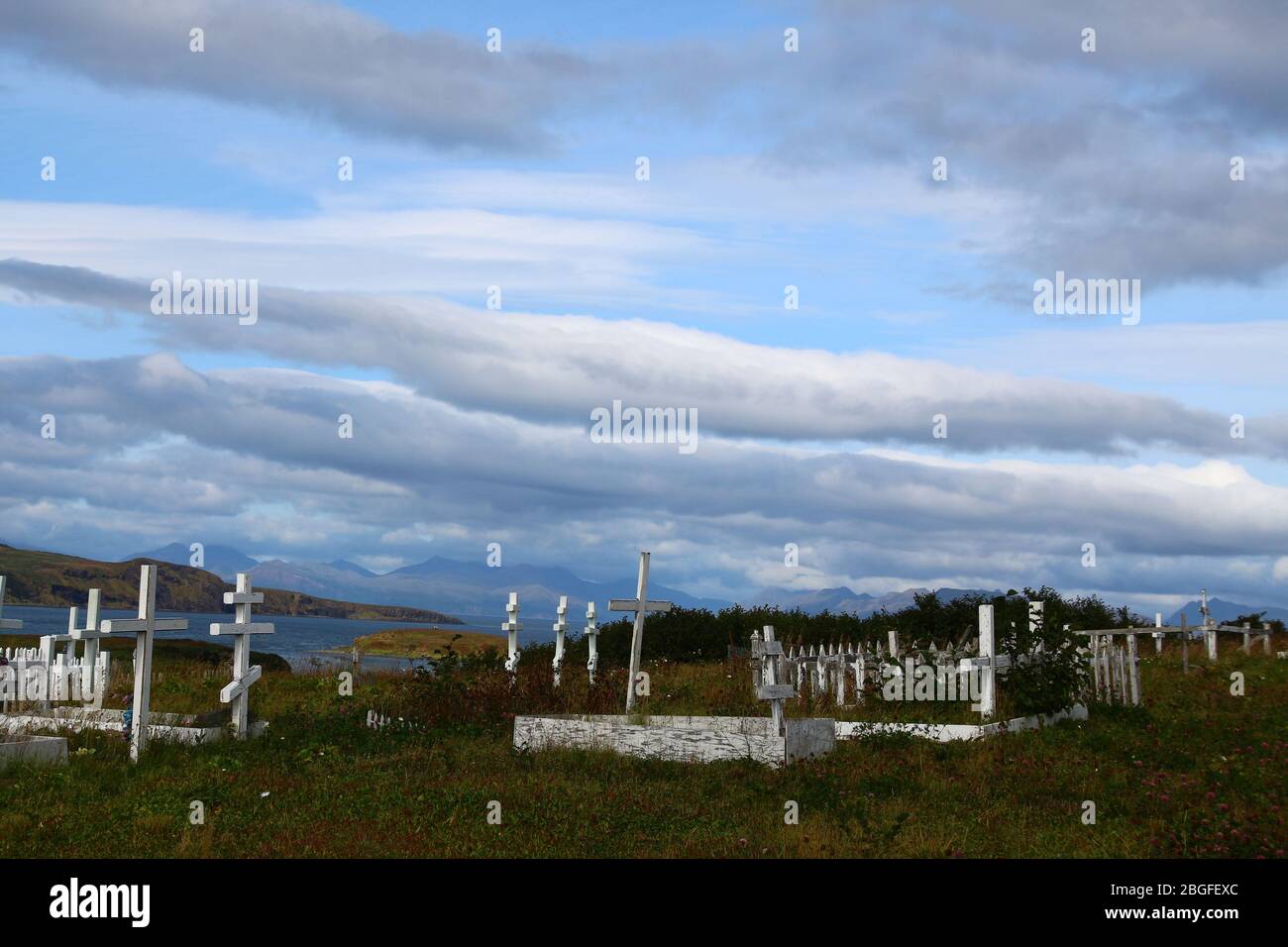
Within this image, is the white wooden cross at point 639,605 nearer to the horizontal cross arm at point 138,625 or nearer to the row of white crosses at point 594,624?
the row of white crosses at point 594,624

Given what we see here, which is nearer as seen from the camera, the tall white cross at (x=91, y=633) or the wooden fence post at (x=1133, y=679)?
the tall white cross at (x=91, y=633)

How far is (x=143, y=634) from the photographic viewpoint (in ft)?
50.6

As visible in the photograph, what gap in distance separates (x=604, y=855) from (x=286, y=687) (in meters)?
15.0

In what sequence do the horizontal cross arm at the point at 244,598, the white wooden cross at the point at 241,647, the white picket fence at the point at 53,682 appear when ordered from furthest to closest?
1. the white picket fence at the point at 53,682
2. the horizontal cross arm at the point at 244,598
3. the white wooden cross at the point at 241,647

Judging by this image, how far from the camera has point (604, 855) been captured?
9883mm

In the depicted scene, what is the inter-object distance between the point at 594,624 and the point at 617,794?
592 inches

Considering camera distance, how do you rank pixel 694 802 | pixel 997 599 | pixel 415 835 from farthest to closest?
1. pixel 997 599
2. pixel 694 802
3. pixel 415 835

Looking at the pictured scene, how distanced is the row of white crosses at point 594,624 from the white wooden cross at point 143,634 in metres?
5.63

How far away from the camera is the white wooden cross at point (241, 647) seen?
15.9m

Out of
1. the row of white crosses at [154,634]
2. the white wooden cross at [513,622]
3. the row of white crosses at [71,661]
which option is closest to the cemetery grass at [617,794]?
the row of white crosses at [154,634]

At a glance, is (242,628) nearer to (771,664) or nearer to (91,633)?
(91,633)
